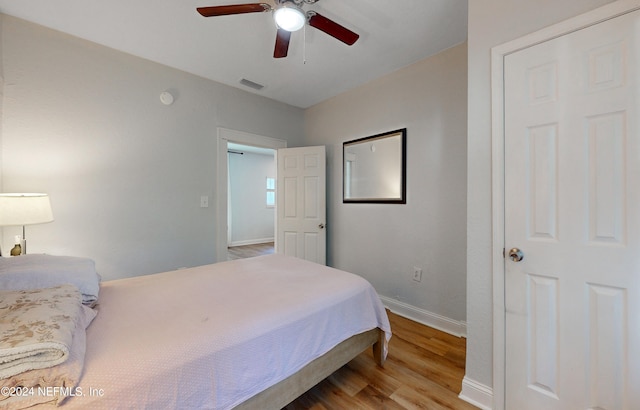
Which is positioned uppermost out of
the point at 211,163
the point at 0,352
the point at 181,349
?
the point at 211,163

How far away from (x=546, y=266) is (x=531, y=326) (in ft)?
1.09

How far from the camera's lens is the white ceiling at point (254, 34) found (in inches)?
70.6

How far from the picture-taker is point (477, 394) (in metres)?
1.46

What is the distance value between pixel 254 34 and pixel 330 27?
0.80 m

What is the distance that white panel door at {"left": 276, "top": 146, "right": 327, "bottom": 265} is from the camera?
3.35 meters

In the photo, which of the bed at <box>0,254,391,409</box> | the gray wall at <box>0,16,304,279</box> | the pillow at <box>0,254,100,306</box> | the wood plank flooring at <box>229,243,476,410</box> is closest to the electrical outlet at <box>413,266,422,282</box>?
the wood plank flooring at <box>229,243,476,410</box>

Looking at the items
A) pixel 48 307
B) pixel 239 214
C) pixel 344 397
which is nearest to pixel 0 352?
pixel 48 307

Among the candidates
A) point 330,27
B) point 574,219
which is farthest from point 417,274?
point 330,27

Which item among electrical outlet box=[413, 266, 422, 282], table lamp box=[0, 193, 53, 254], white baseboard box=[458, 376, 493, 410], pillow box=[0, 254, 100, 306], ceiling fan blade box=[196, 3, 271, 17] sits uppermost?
ceiling fan blade box=[196, 3, 271, 17]

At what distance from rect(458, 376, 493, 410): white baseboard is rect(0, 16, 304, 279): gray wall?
8.64ft

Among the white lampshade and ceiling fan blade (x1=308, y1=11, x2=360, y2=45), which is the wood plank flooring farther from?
ceiling fan blade (x1=308, y1=11, x2=360, y2=45)

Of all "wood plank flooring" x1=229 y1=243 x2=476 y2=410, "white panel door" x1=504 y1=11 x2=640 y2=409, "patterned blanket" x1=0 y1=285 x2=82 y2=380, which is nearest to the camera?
"patterned blanket" x1=0 y1=285 x2=82 y2=380

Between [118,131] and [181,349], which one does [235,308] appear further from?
[118,131]

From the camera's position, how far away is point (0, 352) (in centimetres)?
69
